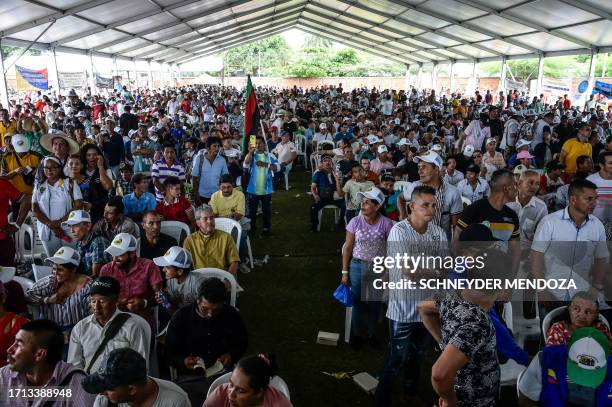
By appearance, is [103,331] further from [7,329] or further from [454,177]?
[454,177]

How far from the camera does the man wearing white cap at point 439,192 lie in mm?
4035

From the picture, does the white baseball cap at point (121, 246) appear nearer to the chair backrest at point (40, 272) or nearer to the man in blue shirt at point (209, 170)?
the chair backrest at point (40, 272)

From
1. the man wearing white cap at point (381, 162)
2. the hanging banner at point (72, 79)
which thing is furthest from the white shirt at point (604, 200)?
the hanging banner at point (72, 79)

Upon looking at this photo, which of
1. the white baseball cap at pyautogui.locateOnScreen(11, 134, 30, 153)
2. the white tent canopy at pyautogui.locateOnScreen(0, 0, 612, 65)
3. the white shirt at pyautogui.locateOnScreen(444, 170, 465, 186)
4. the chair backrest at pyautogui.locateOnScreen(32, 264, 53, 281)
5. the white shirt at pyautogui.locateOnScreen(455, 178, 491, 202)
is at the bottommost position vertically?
the chair backrest at pyautogui.locateOnScreen(32, 264, 53, 281)

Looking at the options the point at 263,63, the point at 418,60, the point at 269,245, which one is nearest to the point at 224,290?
the point at 269,245

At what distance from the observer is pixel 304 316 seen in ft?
15.4

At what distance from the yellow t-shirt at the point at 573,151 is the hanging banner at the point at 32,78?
15.8m

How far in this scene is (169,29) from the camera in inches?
804

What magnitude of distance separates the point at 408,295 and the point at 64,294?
2.32 m

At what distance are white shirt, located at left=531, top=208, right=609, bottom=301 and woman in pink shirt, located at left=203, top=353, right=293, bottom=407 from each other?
7.58 ft

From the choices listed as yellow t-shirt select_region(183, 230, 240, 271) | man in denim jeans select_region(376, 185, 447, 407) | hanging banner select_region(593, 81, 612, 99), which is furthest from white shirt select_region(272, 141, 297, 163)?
hanging banner select_region(593, 81, 612, 99)

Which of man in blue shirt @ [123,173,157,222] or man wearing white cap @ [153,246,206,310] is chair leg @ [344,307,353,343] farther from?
man in blue shirt @ [123,173,157,222]

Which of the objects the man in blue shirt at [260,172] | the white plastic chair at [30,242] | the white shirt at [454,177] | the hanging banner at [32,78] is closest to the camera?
the white plastic chair at [30,242]

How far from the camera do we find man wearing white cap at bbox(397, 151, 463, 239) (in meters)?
4.04
